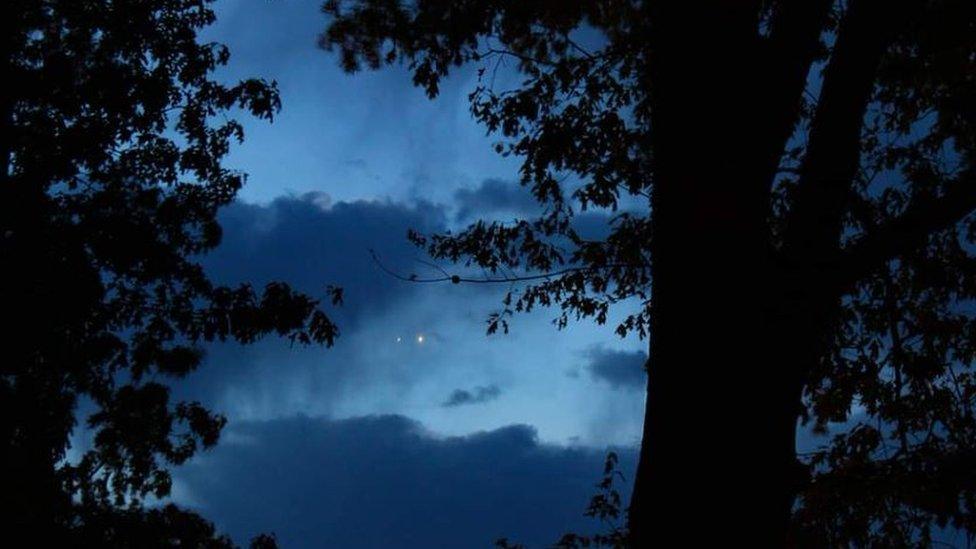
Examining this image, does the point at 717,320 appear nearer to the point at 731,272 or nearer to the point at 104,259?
the point at 731,272

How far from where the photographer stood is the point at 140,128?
12.8 metres

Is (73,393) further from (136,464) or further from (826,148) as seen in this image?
(826,148)

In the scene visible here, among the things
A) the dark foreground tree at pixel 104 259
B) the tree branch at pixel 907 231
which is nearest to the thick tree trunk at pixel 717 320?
the tree branch at pixel 907 231

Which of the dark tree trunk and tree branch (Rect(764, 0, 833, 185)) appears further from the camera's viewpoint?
tree branch (Rect(764, 0, 833, 185))

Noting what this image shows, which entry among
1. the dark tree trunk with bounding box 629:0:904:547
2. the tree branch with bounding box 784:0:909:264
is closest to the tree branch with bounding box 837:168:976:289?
the dark tree trunk with bounding box 629:0:904:547

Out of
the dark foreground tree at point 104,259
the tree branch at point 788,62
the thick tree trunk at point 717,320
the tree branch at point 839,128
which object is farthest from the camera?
the dark foreground tree at point 104,259

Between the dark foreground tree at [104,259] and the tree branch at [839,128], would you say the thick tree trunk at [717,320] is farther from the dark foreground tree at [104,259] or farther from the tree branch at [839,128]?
the dark foreground tree at [104,259]

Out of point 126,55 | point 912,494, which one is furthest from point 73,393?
point 912,494

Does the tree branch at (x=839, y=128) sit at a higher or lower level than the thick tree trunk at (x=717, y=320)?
higher

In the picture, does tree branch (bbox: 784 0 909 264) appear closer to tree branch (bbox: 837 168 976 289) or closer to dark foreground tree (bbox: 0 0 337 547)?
tree branch (bbox: 837 168 976 289)

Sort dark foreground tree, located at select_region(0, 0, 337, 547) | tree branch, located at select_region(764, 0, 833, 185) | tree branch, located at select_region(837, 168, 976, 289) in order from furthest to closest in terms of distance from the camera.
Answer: dark foreground tree, located at select_region(0, 0, 337, 547) → tree branch, located at select_region(764, 0, 833, 185) → tree branch, located at select_region(837, 168, 976, 289)

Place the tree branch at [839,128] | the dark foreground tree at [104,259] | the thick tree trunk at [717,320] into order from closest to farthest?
the thick tree trunk at [717,320], the tree branch at [839,128], the dark foreground tree at [104,259]

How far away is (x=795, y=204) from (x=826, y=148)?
313mm

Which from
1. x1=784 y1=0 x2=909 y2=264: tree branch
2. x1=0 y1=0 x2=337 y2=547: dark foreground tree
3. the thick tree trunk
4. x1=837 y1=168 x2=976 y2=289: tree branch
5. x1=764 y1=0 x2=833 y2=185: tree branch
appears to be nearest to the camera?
the thick tree trunk
